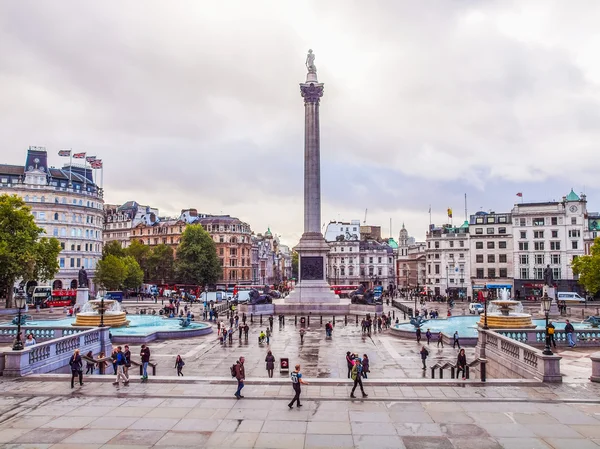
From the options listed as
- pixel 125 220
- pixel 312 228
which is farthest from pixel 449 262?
pixel 125 220

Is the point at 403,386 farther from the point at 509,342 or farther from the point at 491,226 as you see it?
the point at 491,226

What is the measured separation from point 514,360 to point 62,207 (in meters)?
83.4

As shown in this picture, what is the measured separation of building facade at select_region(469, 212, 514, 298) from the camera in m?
86.9

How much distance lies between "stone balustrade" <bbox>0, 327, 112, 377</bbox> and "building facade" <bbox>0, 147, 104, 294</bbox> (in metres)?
65.6

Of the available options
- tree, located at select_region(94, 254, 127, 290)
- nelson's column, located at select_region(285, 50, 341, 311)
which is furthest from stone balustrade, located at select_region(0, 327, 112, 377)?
tree, located at select_region(94, 254, 127, 290)

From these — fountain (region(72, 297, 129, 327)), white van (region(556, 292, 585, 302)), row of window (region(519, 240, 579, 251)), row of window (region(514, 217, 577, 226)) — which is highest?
row of window (region(514, 217, 577, 226))

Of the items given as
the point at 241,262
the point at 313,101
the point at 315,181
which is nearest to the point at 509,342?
the point at 315,181

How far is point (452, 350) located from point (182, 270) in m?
74.2

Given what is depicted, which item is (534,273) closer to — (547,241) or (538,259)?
(538,259)

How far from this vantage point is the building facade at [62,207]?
84.2 metres

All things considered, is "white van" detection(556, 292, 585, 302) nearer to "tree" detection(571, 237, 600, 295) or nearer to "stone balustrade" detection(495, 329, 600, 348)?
"tree" detection(571, 237, 600, 295)

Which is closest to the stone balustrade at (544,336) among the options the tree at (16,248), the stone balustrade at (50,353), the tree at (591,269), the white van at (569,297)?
the stone balustrade at (50,353)

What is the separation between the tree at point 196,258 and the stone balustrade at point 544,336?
7578cm

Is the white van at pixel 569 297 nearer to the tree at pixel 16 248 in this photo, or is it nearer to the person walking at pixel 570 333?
the person walking at pixel 570 333
